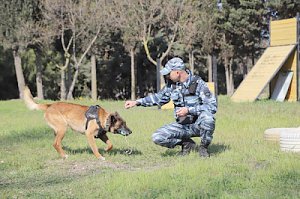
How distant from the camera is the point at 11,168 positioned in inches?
273

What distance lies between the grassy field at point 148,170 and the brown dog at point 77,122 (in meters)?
0.30

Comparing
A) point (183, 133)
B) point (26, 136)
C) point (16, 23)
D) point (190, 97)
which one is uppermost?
point (16, 23)

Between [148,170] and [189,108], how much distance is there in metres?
1.31

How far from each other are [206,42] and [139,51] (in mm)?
5704

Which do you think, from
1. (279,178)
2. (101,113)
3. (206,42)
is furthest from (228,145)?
(206,42)

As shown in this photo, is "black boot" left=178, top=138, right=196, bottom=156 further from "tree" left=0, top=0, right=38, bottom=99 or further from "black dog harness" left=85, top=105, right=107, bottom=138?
"tree" left=0, top=0, right=38, bottom=99

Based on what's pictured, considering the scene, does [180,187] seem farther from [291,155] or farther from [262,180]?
[291,155]

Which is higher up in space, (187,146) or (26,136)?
(187,146)

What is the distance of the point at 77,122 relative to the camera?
7.72m

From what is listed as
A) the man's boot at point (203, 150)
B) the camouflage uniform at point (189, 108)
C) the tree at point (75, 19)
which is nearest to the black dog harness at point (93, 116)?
the camouflage uniform at point (189, 108)

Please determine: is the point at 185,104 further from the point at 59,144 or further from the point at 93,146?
the point at 59,144

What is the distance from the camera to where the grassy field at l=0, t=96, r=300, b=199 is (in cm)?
486

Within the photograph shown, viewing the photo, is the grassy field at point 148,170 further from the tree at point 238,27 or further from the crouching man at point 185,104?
the tree at point 238,27

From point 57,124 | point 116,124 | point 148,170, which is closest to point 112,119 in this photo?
point 116,124
